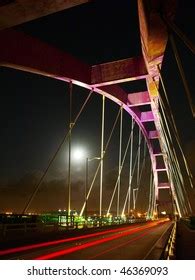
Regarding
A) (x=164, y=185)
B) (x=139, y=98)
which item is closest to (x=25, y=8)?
(x=139, y=98)

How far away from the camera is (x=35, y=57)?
1100 inches

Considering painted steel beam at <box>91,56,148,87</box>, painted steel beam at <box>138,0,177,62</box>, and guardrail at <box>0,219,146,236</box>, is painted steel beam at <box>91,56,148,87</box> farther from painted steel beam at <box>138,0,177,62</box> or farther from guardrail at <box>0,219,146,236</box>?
painted steel beam at <box>138,0,177,62</box>

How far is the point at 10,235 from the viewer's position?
19.1 m

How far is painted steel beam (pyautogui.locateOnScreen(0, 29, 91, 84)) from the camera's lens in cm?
2519

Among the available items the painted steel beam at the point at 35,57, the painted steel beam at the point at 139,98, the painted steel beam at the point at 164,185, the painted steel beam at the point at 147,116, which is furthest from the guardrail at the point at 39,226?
the painted steel beam at the point at 164,185

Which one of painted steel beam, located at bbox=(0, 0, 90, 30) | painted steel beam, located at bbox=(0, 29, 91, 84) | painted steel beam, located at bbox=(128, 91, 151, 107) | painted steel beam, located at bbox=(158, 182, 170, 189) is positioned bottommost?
painted steel beam, located at bbox=(0, 0, 90, 30)

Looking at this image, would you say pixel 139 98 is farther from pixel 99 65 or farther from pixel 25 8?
pixel 25 8

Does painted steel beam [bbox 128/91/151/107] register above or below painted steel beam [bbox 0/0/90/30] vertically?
above

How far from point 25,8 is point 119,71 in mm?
21600

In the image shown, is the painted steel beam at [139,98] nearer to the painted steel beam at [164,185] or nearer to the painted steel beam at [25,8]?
the painted steel beam at [25,8]

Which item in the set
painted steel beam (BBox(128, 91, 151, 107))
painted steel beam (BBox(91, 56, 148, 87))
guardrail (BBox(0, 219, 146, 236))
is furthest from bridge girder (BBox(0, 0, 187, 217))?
guardrail (BBox(0, 219, 146, 236))

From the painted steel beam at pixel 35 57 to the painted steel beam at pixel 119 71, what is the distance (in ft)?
5.33

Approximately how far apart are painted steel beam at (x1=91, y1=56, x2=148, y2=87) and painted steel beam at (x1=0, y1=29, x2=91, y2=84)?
1.63m
